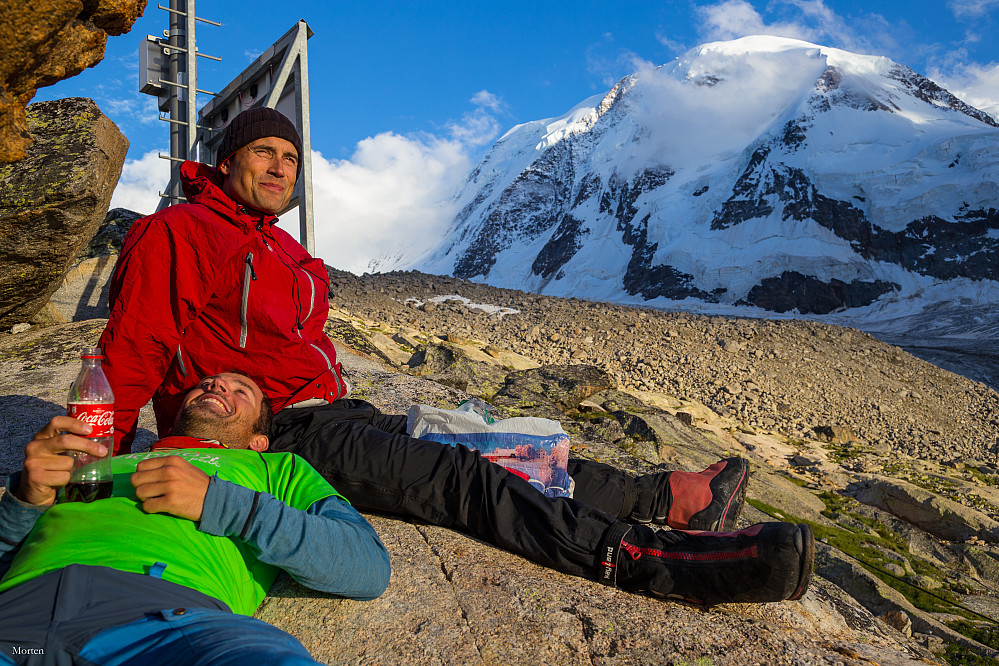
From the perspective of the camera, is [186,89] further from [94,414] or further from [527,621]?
[527,621]

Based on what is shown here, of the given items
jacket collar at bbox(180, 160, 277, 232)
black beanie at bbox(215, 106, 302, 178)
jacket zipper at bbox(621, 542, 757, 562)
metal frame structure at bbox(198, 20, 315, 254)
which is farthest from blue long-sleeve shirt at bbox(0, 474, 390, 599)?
metal frame structure at bbox(198, 20, 315, 254)

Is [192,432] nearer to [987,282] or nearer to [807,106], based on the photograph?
[987,282]

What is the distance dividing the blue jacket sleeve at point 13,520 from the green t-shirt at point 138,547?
0.03 metres

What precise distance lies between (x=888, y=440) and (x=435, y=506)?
1321 centimetres

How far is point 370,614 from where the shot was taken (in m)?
2.11

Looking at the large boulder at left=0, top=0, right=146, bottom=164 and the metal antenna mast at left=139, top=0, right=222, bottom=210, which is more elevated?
the metal antenna mast at left=139, top=0, right=222, bottom=210

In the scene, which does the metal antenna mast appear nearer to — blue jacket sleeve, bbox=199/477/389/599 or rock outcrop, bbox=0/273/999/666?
rock outcrop, bbox=0/273/999/666

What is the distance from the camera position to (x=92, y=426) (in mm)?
1863

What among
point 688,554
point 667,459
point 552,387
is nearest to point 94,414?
point 688,554

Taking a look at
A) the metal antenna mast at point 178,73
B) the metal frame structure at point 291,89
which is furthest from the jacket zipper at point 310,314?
the metal antenna mast at point 178,73

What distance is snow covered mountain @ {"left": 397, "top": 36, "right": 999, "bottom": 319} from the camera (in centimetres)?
Result: 5497

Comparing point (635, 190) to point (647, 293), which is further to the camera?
point (635, 190)

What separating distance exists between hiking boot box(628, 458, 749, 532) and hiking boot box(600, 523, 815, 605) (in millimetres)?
615

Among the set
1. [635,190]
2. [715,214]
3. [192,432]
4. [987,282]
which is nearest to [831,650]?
[192,432]
